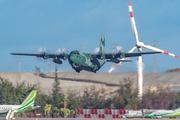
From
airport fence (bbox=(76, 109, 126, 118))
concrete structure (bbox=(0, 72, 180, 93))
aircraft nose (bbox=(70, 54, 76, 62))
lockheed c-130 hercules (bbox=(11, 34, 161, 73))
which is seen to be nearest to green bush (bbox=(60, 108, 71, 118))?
airport fence (bbox=(76, 109, 126, 118))

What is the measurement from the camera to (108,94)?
74.7 m

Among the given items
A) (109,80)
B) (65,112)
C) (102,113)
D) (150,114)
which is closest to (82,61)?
(102,113)

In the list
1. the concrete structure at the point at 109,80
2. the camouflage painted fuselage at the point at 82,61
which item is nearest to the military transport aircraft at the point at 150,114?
the concrete structure at the point at 109,80

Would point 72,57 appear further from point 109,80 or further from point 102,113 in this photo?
point 109,80

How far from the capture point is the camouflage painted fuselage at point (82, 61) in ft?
166

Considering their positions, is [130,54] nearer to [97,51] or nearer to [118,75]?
[97,51]

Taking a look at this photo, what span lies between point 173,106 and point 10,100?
126 feet

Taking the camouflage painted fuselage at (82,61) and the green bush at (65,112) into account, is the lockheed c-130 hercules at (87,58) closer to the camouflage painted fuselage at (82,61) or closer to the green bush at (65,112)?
the camouflage painted fuselage at (82,61)

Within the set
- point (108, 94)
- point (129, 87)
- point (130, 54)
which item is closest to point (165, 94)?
point (129, 87)

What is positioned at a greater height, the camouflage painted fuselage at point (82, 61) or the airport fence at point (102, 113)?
the camouflage painted fuselage at point (82, 61)

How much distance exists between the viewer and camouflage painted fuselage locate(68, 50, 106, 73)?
50.5m

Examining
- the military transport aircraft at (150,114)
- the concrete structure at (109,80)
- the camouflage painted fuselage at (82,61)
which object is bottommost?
the military transport aircraft at (150,114)

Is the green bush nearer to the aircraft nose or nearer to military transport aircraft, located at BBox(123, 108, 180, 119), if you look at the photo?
military transport aircraft, located at BBox(123, 108, 180, 119)

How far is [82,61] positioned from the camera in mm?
51312
